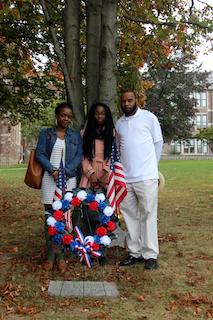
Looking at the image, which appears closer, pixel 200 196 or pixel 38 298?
pixel 38 298

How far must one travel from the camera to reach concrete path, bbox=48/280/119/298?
5.16 meters

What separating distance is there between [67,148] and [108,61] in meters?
1.67

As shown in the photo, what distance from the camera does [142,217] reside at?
6.32 metres

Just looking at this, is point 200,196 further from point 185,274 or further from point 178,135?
point 178,135

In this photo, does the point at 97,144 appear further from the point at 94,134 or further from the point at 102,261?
the point at 102,261

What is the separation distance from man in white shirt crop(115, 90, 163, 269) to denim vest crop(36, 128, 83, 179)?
59 centimetres

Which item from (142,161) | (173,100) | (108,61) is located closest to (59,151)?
(142,161)

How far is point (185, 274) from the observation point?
610cm

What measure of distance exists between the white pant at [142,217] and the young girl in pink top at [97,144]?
0.44m

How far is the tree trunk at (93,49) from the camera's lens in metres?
7.32

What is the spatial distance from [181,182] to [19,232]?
12250 millimetres

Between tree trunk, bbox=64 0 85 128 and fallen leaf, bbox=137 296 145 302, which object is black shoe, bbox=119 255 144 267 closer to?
fallen leaf, bbox=137 296 145 302

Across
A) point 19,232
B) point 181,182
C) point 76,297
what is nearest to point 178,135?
point 181,182

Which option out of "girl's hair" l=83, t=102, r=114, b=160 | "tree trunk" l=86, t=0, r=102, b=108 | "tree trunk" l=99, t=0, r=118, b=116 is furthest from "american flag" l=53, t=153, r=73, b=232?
"tree trunk" l=86, t=0, r=102, b=108
